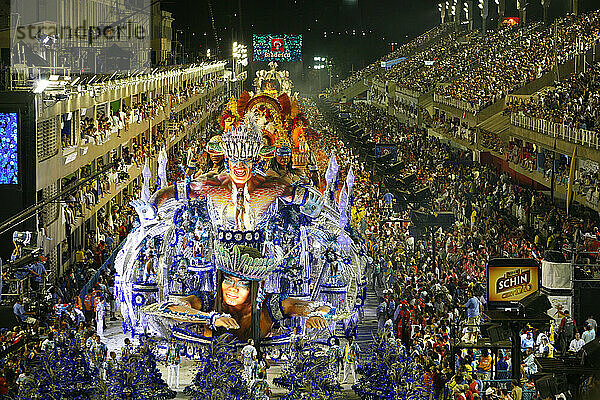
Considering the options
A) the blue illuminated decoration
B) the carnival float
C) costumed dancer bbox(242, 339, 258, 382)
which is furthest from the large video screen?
costumed dancer bbox(242, 339, 258, 382)

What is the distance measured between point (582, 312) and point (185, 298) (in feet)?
28.0

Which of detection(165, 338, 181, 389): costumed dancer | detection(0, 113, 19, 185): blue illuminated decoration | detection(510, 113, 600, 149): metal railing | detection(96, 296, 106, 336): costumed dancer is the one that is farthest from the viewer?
detection(510, 113, 600, 149): metal railing

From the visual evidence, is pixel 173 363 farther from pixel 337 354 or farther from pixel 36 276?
pixel 36 276

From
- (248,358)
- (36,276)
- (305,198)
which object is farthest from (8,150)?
(248,358)

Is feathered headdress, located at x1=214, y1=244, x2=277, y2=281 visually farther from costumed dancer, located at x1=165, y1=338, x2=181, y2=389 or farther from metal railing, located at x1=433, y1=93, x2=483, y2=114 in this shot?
metal railing, located at x1=433, y1=93, x2=483, y2=114

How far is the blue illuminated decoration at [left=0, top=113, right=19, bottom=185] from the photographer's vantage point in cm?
3250

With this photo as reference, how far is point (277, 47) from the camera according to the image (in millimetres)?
114312

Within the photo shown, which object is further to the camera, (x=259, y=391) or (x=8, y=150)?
(x=8, y=150)

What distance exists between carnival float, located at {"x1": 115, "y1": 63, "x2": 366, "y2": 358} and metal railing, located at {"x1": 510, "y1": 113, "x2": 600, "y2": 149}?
626 inches

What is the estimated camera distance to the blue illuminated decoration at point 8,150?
107 feet

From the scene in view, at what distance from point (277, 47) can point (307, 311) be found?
91898 millimetres

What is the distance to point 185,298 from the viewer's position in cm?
2420

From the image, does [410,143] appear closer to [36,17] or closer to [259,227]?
[36,17]

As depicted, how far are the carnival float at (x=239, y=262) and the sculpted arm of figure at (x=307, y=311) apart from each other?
0.02m
